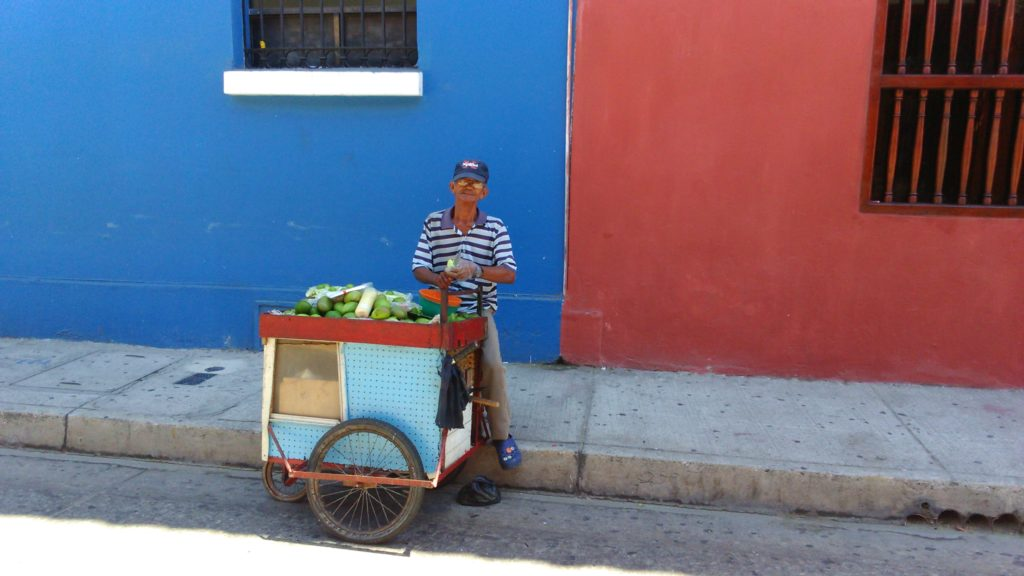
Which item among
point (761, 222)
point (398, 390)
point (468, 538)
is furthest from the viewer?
point (761, 222)

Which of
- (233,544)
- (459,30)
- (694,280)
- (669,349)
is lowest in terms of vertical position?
(233,544)

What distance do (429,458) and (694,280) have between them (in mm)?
2701

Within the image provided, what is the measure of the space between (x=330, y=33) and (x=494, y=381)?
3.40m

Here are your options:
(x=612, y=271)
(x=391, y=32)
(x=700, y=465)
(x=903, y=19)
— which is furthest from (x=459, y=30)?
(x=700, y=465)

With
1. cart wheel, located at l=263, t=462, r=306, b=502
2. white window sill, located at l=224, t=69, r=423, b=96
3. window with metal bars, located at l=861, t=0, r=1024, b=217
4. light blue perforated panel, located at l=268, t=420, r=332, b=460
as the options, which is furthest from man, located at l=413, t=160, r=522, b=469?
window with metal bars, located at l=861, t=0, r=1024, b=217

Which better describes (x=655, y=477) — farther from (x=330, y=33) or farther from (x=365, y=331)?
(x=330, y=33)

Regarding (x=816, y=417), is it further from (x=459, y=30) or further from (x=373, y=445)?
(x=459, y=30)

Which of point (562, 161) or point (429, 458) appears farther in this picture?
point (562, 161)

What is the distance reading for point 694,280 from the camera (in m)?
5.39

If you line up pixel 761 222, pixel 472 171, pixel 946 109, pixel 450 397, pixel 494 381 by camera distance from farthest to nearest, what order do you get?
pixel 761 222, pixel 946 109, pixel 494 381, pixel 472 171, pixel 450 397

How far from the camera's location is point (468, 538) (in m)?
3.51

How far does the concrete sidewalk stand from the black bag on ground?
949mm

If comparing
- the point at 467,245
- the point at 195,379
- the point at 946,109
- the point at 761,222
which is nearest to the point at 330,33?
the point at 195,379

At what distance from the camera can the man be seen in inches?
146
